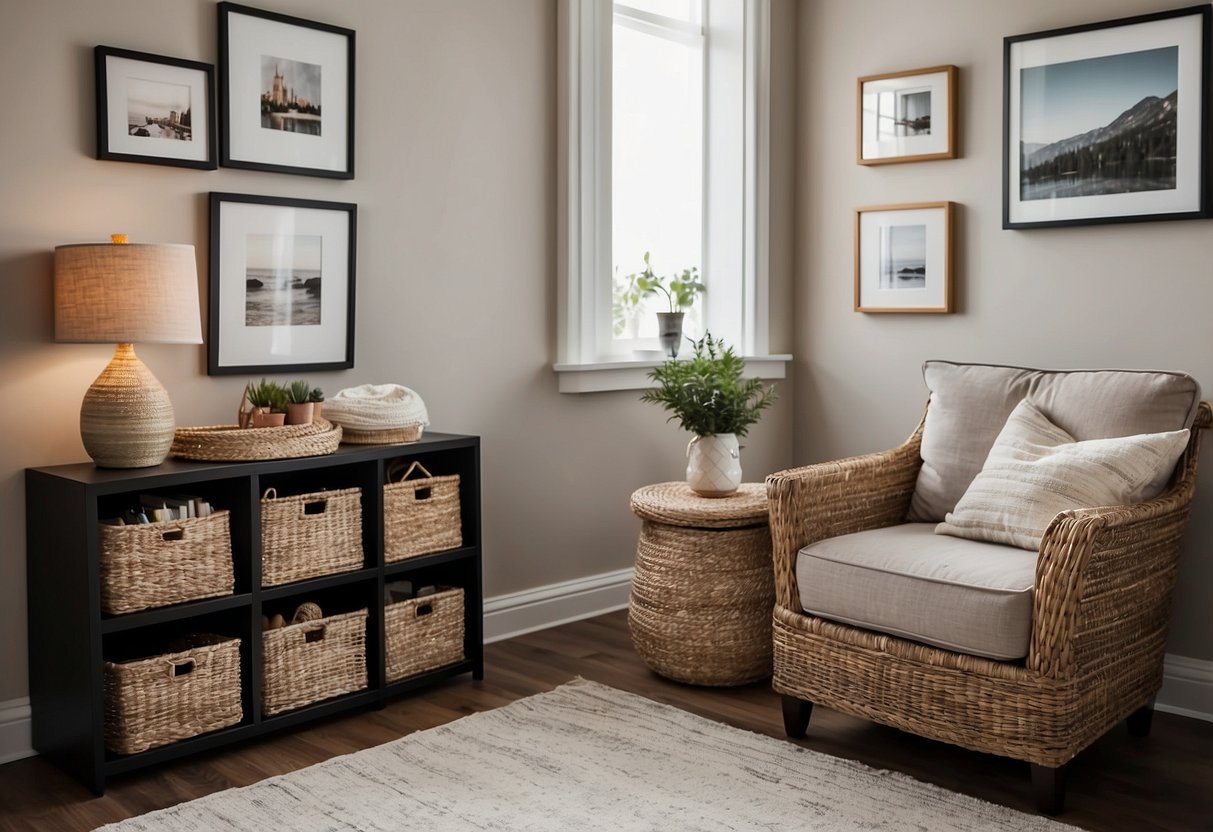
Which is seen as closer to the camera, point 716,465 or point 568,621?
point 716,465

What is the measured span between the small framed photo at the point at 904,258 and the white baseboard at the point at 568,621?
4.07ft

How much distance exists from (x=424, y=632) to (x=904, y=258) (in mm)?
1934

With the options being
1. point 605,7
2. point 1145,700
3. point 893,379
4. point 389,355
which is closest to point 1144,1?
point 893,379

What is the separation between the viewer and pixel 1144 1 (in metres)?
3.07

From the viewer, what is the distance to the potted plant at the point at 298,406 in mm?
2678

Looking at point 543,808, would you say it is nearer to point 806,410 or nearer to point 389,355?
point 389,355

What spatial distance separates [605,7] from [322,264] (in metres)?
1.31

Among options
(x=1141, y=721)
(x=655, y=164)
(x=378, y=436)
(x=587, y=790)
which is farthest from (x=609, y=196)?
(x=1141, y=721)

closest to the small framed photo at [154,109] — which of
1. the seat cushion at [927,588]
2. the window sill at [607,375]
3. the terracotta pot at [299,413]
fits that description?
the terracotta pot at [299,413]

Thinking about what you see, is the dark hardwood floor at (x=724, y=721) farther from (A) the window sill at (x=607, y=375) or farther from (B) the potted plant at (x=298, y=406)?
(A) the window sill at (x=607, y=375)

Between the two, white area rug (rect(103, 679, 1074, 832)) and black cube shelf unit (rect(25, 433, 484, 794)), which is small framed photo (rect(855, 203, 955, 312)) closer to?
black cube shelf unit (rect(25, 433, 484, 794))

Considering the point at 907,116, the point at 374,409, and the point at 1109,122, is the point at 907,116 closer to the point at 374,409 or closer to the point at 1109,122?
the point at 1109,122

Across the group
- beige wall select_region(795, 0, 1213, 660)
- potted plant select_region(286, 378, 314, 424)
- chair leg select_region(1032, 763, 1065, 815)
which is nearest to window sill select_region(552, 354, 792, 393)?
beige wall select_region(795, 0, 1213, 660)

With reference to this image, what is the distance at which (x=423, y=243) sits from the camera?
3164 mm
